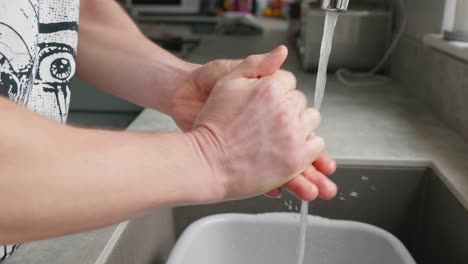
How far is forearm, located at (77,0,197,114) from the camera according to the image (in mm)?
601

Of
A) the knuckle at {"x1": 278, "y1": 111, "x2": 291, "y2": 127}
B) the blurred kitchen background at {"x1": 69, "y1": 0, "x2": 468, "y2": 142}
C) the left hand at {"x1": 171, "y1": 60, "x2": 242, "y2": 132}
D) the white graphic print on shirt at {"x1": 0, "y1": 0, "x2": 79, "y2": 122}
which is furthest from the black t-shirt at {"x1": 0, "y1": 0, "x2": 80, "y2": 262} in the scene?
the blurred kitchen background at {"x1": 69, "y1": 0, "x2": 468, "y2": 142}

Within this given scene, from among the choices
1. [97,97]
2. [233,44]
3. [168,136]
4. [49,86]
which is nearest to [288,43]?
[233,44]

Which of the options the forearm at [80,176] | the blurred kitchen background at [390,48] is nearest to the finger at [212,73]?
the forearm at [80,176]

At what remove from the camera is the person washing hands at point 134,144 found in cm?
29

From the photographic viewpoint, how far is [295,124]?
0.40 m

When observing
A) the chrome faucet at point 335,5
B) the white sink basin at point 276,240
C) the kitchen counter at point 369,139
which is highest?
the chrome faucet at point 335,5

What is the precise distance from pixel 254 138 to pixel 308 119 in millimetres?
60

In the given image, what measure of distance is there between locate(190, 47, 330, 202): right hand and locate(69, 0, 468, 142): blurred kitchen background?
470mm

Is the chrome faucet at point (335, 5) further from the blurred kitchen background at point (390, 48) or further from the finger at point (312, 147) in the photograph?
the blurred kitchen background at point (390, 48)

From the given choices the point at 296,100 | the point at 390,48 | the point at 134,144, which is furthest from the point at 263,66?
the point at 390,48

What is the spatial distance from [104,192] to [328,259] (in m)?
0.43

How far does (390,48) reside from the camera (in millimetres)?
1205

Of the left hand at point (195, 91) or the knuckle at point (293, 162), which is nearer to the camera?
the knuckle at point (293, 162)

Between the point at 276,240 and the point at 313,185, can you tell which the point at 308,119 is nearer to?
the point at 313,185
